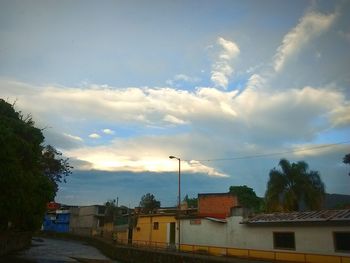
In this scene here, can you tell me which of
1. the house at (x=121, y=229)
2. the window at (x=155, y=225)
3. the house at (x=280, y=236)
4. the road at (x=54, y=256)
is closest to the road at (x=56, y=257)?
the road at (x=54, y=256)

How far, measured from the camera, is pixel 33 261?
34.6 metres

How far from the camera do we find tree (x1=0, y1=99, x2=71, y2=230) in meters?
25.6

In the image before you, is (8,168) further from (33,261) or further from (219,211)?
(219,211)

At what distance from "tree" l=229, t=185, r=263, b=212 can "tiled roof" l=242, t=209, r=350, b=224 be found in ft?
145

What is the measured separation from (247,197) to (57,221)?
4879cm

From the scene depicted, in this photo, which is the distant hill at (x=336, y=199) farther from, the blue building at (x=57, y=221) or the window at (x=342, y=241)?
the blue building at (x=57, y=221)

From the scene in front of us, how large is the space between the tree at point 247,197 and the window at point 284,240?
4591 cm

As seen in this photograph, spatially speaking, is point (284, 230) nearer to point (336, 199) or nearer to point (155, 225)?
point (155, 225)

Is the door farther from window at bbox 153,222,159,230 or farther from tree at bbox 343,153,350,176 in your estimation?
tree at bbox 343,153,350,176

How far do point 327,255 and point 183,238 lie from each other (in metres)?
16.9

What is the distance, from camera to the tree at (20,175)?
84.1 ft

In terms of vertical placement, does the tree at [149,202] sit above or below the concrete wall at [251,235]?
above

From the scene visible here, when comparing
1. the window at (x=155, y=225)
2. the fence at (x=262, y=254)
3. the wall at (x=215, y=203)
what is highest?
the wall at (x=215, y=203)

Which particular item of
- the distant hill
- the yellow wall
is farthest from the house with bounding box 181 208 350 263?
the distant hill
